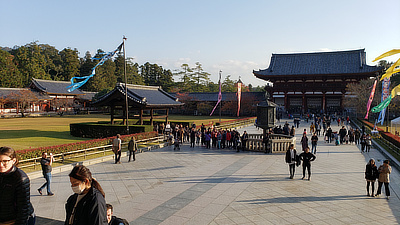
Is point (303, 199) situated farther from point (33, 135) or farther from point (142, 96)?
point (33, 135)

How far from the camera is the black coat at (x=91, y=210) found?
279 centimetres

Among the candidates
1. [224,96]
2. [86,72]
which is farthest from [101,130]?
[86,72]

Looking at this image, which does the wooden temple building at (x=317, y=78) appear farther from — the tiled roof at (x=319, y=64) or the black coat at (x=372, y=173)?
the black coat at (x=372, y=173)

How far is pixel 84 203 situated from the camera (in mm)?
2850

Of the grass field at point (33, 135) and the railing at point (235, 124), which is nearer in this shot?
the grass field at point (33, 135)

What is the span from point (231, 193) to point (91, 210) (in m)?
6.46

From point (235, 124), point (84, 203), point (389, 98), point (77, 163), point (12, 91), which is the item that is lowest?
point (77, 163)

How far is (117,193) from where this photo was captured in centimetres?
873

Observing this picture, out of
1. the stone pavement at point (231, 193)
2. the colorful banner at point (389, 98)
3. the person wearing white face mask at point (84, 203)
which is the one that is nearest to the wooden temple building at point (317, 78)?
the colorful banner at point (389, 98)

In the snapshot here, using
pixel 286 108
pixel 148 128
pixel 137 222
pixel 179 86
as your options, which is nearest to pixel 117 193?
pixel 137 222

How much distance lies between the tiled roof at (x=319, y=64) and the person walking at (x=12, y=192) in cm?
5137

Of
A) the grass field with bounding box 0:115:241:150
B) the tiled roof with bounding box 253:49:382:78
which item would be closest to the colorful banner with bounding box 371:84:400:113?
the grass field with bounding box 0:115:241:150

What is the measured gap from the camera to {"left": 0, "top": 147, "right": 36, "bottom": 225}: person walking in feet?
11.1

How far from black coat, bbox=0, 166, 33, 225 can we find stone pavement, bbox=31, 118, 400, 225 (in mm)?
2660
